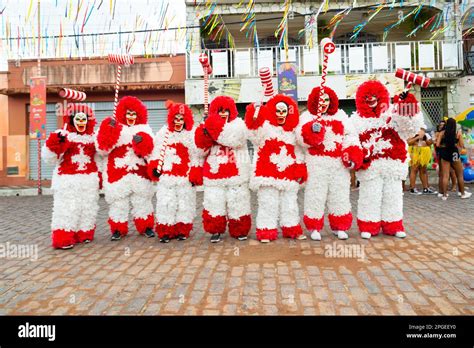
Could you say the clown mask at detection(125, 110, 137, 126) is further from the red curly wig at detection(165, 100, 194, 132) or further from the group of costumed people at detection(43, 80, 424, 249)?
the red curly wig at detection(165, 100, 194, 132)

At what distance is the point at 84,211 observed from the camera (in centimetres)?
471

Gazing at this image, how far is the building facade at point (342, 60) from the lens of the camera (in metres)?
12.1

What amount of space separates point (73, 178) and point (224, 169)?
6.42ft

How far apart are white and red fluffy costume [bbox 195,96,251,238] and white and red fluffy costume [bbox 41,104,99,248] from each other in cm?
151

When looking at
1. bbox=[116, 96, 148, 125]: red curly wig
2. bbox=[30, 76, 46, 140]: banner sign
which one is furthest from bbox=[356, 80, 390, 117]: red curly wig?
bbox=[30, 76, 46, 140]: banner sign

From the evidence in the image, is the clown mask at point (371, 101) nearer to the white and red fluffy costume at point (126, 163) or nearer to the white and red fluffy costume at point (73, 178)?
the white and red fluffy costume at point (126, 163)

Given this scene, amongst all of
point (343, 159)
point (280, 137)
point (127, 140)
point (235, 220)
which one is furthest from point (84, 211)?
point (343, 159)

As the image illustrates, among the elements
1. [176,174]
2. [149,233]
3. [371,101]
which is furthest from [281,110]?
[149,233]

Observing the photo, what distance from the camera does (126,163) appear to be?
4.82m

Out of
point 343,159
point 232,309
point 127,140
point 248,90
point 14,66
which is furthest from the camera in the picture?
point 14,66

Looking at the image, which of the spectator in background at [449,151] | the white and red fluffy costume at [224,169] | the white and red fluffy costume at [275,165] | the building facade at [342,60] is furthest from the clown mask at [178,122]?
the building facade at [342,60]

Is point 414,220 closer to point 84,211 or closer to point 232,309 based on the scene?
point 232,309

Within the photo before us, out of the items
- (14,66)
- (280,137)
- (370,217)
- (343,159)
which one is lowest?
(370,217)

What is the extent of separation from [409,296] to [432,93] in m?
12.0
